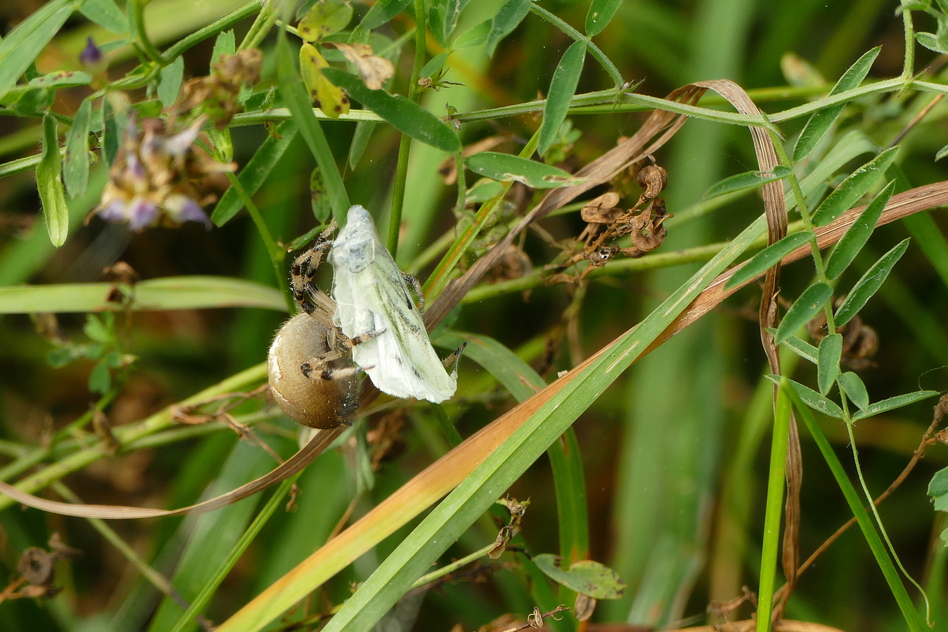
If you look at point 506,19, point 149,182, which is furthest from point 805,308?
point 149,182

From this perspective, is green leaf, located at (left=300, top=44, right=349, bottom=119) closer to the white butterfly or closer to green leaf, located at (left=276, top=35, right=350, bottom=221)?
green leaf, located at (left=276, top=35, right=350, bottom=221)

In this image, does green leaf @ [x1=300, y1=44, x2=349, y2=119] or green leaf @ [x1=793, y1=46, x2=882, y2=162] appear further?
green leaf @ [x1=793, y1=46, x2=882, y2=162]

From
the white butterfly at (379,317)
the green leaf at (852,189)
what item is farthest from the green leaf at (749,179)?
the white butterfly at (379,317)

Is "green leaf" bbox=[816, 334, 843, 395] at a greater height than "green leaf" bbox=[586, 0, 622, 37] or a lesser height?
lesser

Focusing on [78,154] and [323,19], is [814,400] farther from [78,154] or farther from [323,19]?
[78,154]

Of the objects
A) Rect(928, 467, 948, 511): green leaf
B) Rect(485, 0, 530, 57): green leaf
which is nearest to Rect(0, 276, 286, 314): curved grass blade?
Rect(485, 0, 530, 57): green leaf

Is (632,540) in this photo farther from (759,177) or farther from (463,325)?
(759,177)
